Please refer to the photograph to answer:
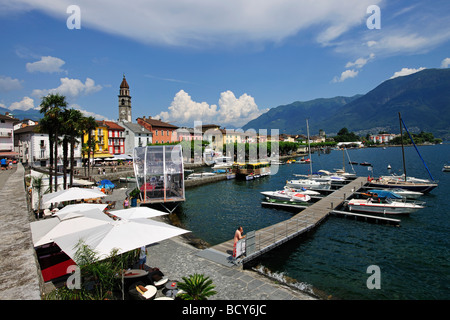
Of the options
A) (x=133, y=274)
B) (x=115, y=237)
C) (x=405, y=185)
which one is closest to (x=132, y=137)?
(x=405, y=185)

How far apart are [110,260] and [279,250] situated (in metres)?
11.7

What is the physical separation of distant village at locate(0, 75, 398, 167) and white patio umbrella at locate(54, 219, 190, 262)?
24.5 meters

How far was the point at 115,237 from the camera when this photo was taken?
8898 mm

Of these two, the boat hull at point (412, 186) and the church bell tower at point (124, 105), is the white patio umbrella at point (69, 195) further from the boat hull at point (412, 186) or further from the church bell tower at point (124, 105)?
the church bell tower at point (124, 105)

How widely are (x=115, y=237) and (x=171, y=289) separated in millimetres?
2863

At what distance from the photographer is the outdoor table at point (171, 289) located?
8.77 meters

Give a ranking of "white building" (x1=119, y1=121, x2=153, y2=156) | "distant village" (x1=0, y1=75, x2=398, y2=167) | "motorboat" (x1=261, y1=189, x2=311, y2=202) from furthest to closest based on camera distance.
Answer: "white building" (x1=119, y1=121, x2=153, y2=156)
"distant village" (x1=0, y1=75, x2=398, y2=167)
"motorboat" (x1=261, y1=189, x2=311, y2=202)

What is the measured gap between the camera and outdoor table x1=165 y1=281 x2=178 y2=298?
345 inches

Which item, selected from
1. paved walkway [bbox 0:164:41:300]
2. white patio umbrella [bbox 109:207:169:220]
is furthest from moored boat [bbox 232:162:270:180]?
paved walkway [bbox 0:164:41:300]

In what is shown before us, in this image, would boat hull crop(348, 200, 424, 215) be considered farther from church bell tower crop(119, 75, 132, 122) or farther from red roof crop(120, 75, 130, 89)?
red roof crop(120, 75, 130, 89)

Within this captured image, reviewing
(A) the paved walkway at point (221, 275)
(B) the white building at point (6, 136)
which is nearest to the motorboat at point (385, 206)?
(A) the paved walkway at point (221, 275)

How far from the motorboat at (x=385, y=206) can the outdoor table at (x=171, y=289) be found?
2323cm

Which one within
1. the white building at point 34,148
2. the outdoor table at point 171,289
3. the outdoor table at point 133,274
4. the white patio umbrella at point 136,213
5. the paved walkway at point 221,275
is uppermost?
the white building at point 34,148
